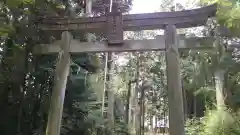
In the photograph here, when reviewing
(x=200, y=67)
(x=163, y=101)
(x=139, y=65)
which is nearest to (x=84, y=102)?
(x=200, y=67)

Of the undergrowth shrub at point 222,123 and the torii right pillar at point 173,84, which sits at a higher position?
the torii right pillar at point 173,84

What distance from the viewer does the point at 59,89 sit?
5348 mm

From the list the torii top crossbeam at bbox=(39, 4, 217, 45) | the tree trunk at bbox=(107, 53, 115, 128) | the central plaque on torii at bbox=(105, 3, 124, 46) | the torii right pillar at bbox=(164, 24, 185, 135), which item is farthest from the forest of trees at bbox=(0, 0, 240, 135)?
the tree trunk at bbox=(107, 53, 115, 128)

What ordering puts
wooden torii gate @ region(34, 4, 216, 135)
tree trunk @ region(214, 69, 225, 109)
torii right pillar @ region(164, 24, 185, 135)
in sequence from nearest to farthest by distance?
torii right pillar @ region(164, 24, 185, 135), wooden torii gate @ region(34, 4, 216, 135), tree trunk @ region(214, 69, 225, 109)

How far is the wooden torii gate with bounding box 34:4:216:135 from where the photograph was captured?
4.98m

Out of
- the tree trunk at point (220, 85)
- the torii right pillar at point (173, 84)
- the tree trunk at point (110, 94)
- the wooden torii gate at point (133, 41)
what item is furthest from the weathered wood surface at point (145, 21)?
the tree trunk at point (110, 94)

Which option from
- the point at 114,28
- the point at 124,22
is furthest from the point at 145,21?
the point at 114,28

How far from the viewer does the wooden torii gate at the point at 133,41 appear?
4980mm

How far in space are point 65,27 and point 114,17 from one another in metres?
1.15

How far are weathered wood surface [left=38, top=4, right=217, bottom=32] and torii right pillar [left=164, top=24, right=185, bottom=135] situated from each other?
193 millimetres

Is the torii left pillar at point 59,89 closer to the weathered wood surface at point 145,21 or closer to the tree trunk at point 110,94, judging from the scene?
the weathered wood surface at point 145,21

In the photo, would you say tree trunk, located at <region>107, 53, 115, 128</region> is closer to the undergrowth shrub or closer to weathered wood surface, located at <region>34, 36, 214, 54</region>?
the undergrowth shrub

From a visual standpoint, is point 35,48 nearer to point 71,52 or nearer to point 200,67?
point 71,52

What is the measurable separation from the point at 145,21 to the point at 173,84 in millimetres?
1443
